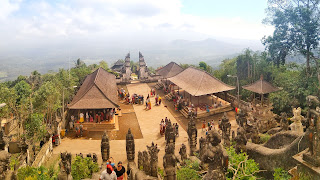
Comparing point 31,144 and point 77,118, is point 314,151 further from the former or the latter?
point 77,118

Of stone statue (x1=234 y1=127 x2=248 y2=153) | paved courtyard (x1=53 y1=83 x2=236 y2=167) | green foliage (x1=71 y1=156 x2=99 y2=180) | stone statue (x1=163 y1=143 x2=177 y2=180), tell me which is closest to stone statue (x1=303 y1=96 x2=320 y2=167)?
stone statue (x1=234 y1=127 x2=248 y2=153)

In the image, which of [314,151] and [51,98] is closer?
[314,151]

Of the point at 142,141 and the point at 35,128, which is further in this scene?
the point at 142,141

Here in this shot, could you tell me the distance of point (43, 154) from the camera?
640 inches

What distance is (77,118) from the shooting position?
2400 centimetres

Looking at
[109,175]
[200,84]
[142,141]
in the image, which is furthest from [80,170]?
[200,84]

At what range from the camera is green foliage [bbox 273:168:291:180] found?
26.5 ft

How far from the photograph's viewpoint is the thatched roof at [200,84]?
27062 millimetres

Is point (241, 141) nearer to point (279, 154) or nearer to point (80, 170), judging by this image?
point (279, 154)

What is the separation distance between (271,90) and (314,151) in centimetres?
2080

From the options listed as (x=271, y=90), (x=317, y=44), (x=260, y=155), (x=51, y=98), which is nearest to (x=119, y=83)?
(x=51, y=98)

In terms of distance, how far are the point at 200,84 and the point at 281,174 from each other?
19.8m

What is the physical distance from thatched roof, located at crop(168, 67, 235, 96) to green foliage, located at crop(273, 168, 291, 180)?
57.7ft

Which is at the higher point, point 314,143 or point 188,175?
point 314,143
